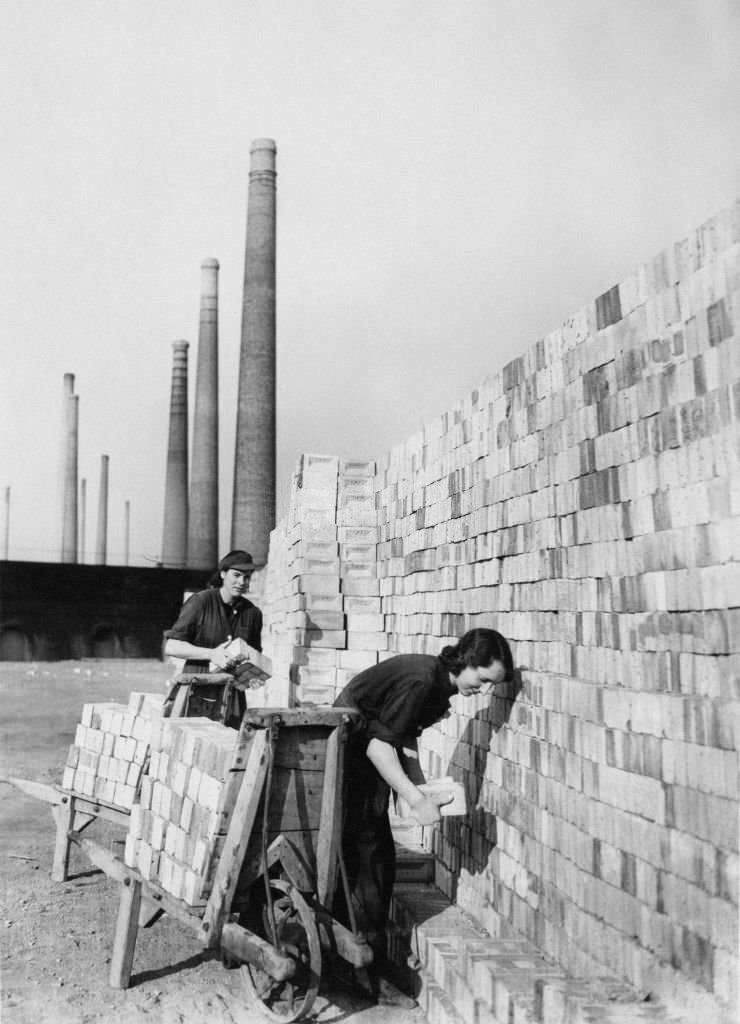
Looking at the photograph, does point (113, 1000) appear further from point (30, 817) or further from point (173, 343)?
point (173, 343)

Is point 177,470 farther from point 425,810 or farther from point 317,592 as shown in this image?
point 425,810

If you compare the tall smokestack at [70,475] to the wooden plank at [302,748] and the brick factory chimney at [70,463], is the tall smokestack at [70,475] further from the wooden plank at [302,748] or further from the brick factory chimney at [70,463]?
the wooden plank at [302,748]

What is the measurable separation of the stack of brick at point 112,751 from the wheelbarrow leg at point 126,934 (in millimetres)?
915

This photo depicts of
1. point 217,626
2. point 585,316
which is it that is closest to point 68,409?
point 217,626

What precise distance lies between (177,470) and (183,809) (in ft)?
91.3

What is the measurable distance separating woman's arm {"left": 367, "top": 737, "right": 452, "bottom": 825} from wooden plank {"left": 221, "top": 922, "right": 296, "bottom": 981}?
0.71 metres

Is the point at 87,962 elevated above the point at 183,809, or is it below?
below

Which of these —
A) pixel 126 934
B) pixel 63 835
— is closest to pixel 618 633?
pixel 126 934

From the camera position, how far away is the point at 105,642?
24.1m

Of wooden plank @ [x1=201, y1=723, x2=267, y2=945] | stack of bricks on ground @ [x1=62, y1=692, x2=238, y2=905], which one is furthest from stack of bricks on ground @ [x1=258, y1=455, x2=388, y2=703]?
wooden plank @ [x1=201, y1=723, x2=267, y2=945]

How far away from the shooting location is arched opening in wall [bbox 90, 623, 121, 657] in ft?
78.7

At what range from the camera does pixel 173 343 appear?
104 ft

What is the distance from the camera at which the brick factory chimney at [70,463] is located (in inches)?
1334

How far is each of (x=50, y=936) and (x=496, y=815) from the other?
89.4 inches
